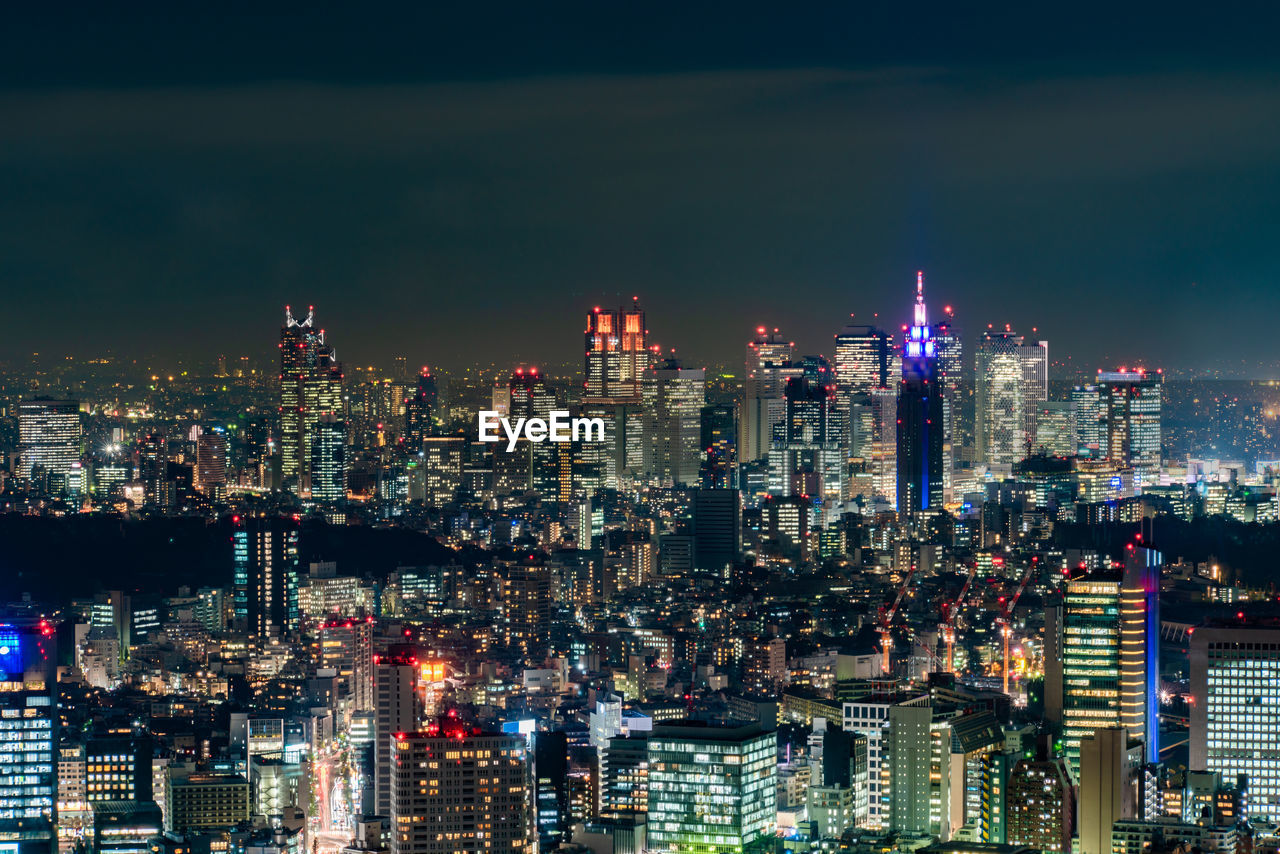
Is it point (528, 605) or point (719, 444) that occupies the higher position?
point (719, 444)

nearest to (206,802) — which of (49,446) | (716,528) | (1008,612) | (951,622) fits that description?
(1008,612)

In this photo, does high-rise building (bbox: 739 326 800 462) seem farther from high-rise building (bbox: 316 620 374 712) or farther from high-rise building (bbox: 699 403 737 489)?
high-rise building (bbox: 316 620 374 712)

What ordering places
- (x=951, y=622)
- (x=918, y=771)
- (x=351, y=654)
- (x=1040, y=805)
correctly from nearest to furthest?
(x=1040, y=805) → (x=918, y=771) → (x=351, y=654) → (x=951, y=622)

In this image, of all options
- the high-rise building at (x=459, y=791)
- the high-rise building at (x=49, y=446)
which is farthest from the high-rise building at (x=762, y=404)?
the high-rise building at (x=459, y=791)

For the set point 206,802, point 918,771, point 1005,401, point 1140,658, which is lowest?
point 206,802

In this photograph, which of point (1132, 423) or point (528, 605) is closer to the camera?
point (528, 605)

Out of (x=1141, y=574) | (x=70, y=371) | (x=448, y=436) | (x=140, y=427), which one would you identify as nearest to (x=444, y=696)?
(x=1141, y=574)

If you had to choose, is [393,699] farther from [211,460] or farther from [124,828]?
[211,460]

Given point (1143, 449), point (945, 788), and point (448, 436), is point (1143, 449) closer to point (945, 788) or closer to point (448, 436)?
point (448, 436)
